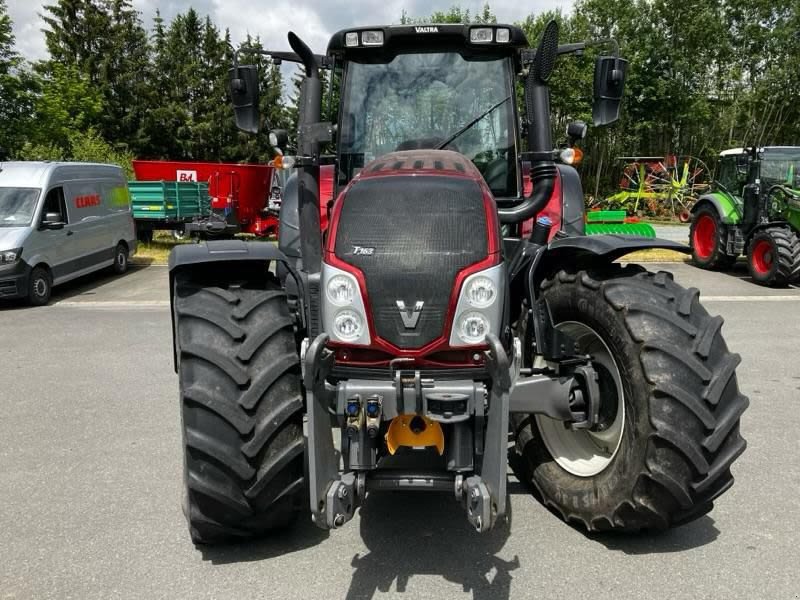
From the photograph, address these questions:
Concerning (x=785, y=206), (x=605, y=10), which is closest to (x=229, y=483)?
(x=785, y=206)

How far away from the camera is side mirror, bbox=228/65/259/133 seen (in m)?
3.61

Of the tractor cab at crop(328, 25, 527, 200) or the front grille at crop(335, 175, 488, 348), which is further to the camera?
the tractor cab at crop(328, 25, 527, 200)

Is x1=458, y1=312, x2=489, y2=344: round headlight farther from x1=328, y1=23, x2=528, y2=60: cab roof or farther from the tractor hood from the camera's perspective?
x1=328, y1=23, x2=528, y2=60: cab roof

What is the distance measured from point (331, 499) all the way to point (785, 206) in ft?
36.5

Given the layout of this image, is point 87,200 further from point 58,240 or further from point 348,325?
point 348,325

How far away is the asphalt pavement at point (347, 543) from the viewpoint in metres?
2.76

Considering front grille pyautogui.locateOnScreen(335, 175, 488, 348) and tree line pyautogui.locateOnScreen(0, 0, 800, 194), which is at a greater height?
tree line pyautogui.locateOnScreen(0, 0, 800, 194)

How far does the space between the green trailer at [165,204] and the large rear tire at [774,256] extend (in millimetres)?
11723

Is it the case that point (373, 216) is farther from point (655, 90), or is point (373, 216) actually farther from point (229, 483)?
point (655, 90)

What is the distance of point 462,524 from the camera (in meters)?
3.24

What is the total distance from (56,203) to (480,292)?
10.2 metres

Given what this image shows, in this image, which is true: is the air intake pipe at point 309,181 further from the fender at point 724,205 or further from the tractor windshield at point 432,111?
the fender at point 724,205

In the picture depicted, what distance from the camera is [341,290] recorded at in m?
2.65

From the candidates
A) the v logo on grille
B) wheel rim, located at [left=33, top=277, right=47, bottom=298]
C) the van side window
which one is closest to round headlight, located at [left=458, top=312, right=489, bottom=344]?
the v logo on grille
